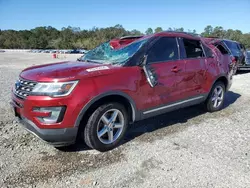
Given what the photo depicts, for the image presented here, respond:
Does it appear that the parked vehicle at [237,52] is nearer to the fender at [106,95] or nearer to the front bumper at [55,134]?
the fender at [106,95]

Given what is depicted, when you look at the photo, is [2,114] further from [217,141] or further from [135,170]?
[217,141]

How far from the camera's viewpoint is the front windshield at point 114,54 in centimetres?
404

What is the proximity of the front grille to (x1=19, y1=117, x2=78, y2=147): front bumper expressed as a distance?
36 cm

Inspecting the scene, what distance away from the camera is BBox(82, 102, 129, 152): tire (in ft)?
11.6

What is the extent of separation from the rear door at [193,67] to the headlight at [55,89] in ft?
7.30

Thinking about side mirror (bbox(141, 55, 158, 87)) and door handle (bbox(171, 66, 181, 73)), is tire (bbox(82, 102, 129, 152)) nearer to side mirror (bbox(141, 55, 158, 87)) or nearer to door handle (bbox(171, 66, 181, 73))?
side mirror (bbox(141, 55, 158, 87))

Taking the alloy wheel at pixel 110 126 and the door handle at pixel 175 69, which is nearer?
the alloy wheel at pixel 110 126

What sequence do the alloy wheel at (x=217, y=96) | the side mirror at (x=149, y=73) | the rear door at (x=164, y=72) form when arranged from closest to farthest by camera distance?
the side mirror at (x=149, y=73) → the rear door at (x=164, y=72) → the alloy wheel at (x=217, y=96)

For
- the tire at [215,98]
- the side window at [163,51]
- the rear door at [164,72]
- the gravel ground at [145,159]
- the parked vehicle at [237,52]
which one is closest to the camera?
the gravel ground at [145,159]

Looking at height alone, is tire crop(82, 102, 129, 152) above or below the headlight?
below

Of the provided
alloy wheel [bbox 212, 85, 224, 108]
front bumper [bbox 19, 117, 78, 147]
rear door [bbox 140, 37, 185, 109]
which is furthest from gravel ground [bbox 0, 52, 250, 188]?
alloy wheel [bbox 212, 85, 224, 108]

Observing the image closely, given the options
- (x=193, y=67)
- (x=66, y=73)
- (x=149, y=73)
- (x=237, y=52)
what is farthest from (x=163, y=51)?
(x=237, y=52)

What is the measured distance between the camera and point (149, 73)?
158 inches

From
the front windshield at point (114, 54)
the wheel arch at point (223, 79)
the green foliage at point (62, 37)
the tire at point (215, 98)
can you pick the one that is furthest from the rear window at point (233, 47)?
the green foliage at point (62, 37)
